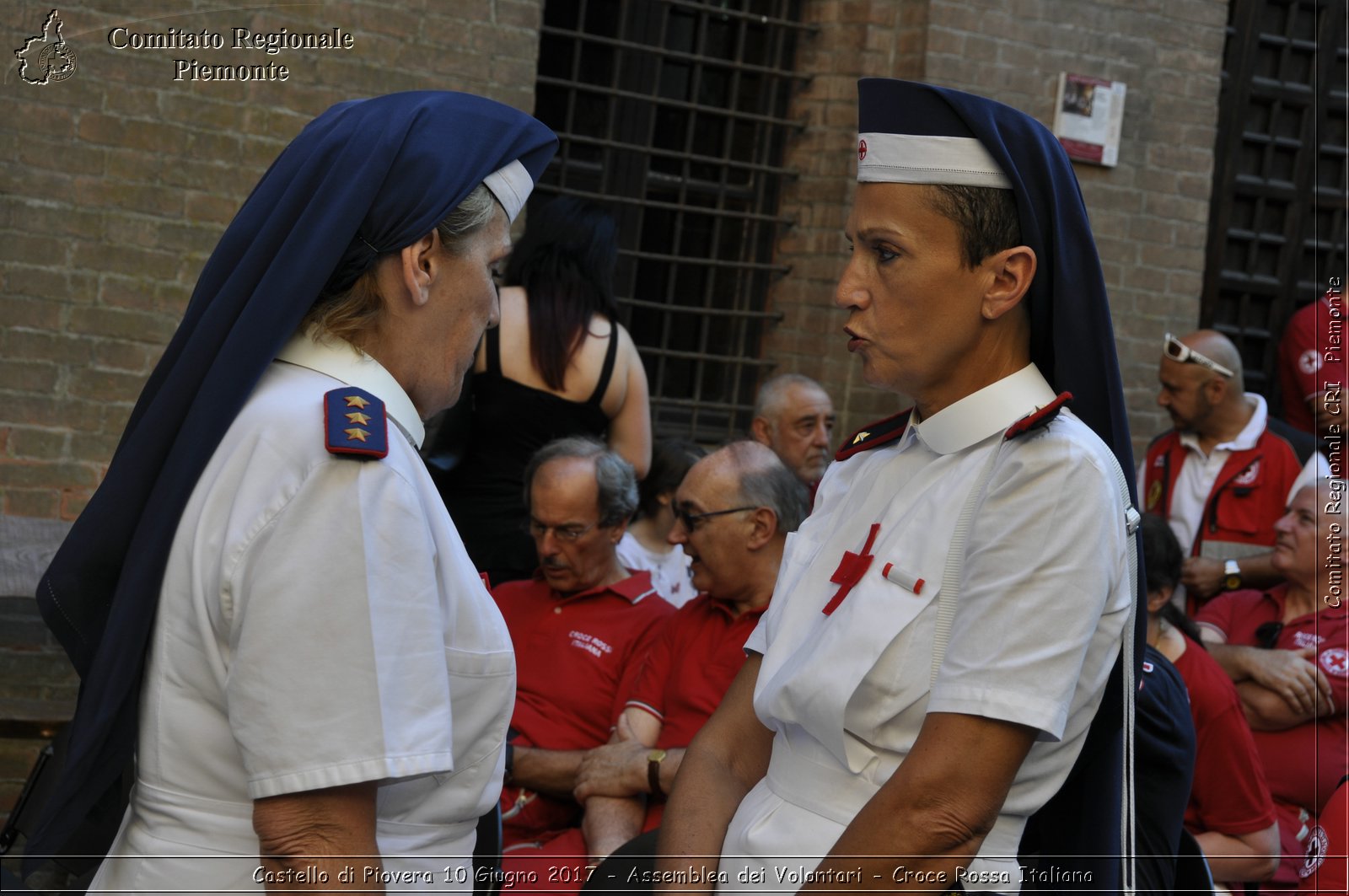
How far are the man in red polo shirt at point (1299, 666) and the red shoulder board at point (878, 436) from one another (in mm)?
2476

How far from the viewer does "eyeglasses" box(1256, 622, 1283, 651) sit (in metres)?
4.84

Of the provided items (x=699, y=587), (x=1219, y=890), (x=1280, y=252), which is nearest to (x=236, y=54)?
(x=699, y=587)

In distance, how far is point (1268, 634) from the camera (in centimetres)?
488

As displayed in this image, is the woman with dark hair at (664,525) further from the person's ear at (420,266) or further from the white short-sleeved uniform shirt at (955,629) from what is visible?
the person's ear at (420,266)

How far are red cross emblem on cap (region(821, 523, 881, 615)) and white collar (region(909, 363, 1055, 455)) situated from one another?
0.56 ft

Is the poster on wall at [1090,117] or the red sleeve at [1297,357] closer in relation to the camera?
the poster on wall at [1090,117]

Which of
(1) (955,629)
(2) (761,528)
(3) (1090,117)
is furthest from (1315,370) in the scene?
(1) (955,629)

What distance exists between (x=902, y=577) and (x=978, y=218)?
52 centimetres

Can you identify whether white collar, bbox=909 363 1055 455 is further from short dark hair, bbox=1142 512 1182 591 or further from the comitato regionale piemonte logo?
the comitato regionale piemonte logo

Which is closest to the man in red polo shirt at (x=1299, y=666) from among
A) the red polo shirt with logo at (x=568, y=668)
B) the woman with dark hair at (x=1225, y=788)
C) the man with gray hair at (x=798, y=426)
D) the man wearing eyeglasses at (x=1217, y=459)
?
the woman with dark hair at (x=1225, y=788)

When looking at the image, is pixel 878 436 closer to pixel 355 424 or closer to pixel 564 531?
pixel 355 424

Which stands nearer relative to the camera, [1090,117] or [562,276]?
[562,276]

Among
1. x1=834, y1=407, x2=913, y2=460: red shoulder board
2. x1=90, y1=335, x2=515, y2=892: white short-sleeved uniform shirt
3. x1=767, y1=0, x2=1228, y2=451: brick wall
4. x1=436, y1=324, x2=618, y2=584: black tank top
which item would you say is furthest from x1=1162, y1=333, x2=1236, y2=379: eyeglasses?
x1=90, y1=335, x2=515, y2=892: white short-sleeved uniform shirt

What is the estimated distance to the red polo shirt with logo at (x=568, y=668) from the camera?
3994 millimetres
